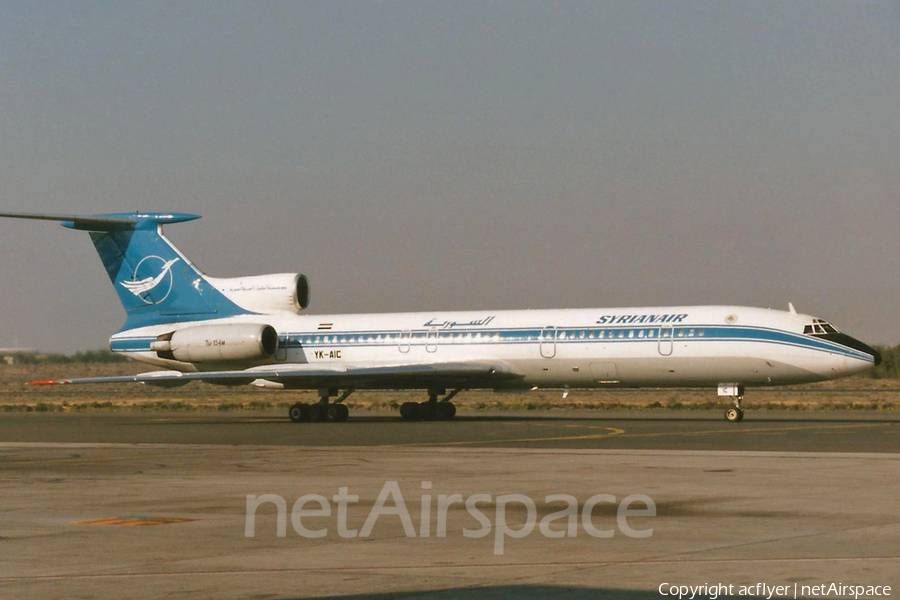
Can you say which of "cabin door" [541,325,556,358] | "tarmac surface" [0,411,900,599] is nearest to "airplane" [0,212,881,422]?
"cabin door" [541,325,556,358]

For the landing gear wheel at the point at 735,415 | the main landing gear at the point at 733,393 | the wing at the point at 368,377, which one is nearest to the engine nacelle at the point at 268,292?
the wing at the point at 368,377

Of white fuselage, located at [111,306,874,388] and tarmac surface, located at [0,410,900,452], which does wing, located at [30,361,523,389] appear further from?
tarmac surface, located at [0,410,900,452]

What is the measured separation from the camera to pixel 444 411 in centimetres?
3978

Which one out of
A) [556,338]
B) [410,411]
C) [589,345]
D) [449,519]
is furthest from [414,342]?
[449,519]

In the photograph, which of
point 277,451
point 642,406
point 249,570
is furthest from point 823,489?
point 642,406

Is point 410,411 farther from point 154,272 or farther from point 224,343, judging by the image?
point 154,272

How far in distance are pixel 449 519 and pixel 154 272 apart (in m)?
33.0

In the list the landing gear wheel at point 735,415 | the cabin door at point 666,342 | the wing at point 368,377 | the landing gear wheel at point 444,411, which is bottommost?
the landing gear wheel at point 735,415

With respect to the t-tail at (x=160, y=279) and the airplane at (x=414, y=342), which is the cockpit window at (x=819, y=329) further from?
the t-tail at (x=160, y=279)

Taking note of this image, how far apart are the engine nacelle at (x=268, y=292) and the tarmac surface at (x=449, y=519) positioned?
60.5 feet

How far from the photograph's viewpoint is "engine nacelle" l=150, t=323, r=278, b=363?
4047 cm

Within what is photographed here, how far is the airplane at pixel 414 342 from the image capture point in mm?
35156

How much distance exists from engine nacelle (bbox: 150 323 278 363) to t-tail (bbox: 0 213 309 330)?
1818mm

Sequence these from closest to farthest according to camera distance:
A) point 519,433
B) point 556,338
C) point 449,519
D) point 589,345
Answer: point 449,519
point 519,433
point 589,345
point 556,338
